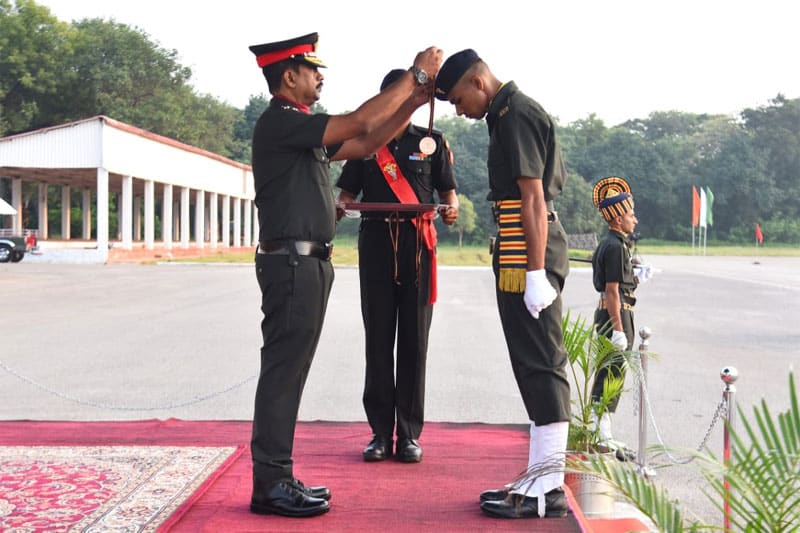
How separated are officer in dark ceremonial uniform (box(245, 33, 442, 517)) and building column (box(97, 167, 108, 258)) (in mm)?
35001

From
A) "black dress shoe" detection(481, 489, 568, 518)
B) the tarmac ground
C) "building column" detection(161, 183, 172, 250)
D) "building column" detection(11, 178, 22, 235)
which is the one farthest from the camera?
"building column" detection(161, 183, 172, 250)

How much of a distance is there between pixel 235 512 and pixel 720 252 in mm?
60930

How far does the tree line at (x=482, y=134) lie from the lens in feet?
205

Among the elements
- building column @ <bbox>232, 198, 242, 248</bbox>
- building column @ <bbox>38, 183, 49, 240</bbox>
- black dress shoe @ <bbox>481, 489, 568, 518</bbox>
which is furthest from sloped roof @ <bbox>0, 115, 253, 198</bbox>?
black dress shoe @ <bbox>481, 489, 568, 518</bbox>

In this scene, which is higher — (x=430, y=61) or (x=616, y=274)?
(x=430, y=61)

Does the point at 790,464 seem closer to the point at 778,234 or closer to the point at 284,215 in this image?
the point at 284,215

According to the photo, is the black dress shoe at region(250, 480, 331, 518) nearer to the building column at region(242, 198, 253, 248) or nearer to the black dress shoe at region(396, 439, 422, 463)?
the black dress shoe at region(396, 439, 422, 463)

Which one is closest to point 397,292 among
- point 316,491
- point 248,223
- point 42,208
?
point 316,491

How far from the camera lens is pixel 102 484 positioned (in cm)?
454

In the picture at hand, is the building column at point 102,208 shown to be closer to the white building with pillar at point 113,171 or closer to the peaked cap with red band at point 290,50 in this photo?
the white building with pillar at point 113,171

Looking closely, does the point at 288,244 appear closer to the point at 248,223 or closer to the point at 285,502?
the point at 285,502

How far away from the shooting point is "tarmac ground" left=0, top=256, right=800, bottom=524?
700 centimetres

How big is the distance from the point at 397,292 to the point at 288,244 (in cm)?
129

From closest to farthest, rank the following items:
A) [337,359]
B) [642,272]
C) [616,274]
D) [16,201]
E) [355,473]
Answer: [355,473] < [616,274] < [642,272] < [337,359] < [16,201]
